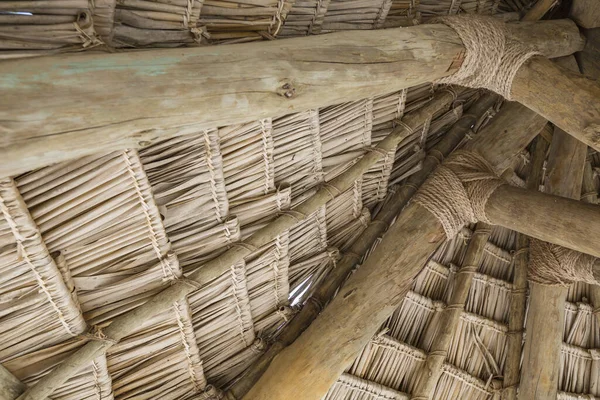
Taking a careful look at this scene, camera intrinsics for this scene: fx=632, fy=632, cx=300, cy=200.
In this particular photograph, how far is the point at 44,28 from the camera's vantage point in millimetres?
1611

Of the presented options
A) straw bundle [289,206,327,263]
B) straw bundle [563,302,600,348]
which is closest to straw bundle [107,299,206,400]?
straw bundle [289,206,327,263]

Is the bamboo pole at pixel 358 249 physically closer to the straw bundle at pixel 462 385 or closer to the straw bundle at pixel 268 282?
the straw bundle at pixel 268 282

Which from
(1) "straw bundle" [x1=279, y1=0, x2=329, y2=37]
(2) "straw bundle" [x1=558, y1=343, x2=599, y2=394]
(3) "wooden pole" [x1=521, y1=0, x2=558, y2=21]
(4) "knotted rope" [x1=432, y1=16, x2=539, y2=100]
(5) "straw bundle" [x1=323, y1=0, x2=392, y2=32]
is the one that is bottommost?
(2) "straw bundle" [x1=558, y1=343, x2=599, y2=394]

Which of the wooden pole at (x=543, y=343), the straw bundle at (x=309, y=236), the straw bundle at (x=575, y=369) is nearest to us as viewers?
the straw bundle at (x=309, y=236)

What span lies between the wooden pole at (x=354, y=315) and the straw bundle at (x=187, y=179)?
2.16 feet

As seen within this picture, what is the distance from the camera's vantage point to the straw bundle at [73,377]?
2.12 m

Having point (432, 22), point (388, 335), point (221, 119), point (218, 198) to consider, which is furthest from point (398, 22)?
point (388, 335)

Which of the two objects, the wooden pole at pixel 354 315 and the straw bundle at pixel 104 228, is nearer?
the straw bundle at pixel 104 228

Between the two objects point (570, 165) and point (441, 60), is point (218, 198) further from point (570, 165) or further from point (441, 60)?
point (570, 165)

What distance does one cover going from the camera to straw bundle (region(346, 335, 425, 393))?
3.34m

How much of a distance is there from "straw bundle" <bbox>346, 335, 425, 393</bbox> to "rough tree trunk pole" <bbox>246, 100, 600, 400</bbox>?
728 mm

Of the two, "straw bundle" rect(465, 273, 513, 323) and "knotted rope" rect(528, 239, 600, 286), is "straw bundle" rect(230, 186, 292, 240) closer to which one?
"knotted rope" rect(528, 239, 600, 286)

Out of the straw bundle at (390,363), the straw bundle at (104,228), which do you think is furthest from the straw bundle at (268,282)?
the straw bundle at (390,363)

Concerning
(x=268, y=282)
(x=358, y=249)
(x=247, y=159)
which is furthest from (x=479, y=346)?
(x=247, y=159)
